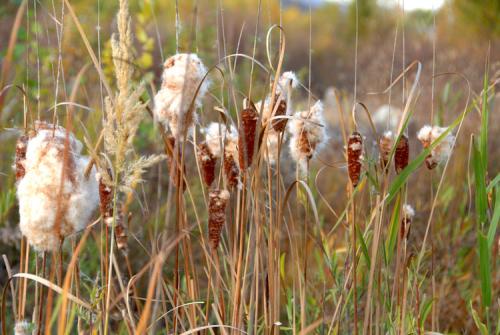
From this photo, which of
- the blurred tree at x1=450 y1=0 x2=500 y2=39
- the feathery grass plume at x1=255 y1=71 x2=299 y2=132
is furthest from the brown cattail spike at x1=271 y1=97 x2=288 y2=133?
the blurred tree at x1=450 y1=0 x2=500 y2=39

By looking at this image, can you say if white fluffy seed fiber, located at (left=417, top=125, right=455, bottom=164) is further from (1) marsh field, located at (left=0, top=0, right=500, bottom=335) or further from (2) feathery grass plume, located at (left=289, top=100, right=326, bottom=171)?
(2) feathery grass plume, located at (left=289, top=100, right=326, bottom=171)

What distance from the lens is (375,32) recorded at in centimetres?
1301

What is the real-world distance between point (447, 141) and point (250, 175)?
1.48 feet

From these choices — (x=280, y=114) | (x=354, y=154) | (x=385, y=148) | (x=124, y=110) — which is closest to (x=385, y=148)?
(x=385, y=148)

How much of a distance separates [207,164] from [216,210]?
0.43ft

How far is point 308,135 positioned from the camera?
1243 millimetres

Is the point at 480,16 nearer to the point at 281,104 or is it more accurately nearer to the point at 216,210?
the point at 281,104

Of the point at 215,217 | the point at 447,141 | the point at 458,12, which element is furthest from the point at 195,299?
the point at 458,12

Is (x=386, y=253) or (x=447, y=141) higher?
(x=447, y=141)

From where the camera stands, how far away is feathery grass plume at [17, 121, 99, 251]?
0.91m

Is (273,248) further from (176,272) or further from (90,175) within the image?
(90,175)

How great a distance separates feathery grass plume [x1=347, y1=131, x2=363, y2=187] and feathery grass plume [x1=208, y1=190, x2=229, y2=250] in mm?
236

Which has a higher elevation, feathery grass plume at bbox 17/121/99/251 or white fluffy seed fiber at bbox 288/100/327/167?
white fluffy seed fiber at bbox 288/100/327/167

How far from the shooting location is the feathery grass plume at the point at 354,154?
1117 mm
